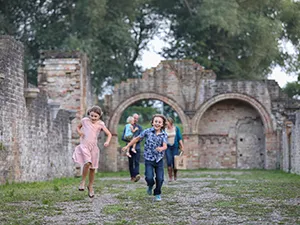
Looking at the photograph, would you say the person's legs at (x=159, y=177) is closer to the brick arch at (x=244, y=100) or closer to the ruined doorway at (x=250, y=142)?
the brick arch at (x=244, y=100)

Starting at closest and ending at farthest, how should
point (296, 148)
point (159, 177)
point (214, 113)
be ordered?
point (159, 177)
point (296, 148)
point (214, 113)

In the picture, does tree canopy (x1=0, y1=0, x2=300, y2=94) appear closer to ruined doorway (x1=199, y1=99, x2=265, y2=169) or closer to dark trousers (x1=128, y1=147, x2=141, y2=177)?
ruined doorway (x1=199, y1=99, x2=265, y2=169)

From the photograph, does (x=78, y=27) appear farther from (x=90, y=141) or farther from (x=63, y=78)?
(x=90, y=141)

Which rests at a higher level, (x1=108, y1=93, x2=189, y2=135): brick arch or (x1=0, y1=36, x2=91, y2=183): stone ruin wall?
(x1=108, y1=93, x2=189, y2=135): brick arch

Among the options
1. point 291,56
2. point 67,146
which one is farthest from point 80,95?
point 291,56

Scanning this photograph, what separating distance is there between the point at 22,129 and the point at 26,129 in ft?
1.16

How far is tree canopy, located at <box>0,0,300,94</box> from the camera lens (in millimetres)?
33062

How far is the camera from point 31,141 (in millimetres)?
15648

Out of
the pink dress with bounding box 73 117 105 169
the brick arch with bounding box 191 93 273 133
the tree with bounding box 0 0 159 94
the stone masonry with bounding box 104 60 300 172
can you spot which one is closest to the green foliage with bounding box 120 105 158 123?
the tree with bounding box 0 0 159 94

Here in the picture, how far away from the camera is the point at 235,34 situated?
34.0 meters

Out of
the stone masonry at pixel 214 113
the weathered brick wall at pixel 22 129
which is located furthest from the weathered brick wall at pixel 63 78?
the weathered brick wall at pixel 22 129

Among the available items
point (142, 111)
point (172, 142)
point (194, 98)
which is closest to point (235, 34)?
point (194, 98)

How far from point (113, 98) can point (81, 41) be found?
377cm

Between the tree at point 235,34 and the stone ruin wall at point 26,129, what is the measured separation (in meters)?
15.1
